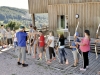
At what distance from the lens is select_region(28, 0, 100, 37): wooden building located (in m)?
13.2

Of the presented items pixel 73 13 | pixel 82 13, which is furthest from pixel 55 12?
pixel 82 13

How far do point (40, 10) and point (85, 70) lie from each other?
10260 mm

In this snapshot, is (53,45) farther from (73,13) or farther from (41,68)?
(73,13)

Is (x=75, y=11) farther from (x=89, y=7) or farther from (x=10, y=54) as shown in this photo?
(x=10, y=54)

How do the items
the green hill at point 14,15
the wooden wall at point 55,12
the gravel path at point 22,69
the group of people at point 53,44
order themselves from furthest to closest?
the green hill at point 14,15 < the wooden wall at point 55,12 < the gravel path at point 22,69 < the group of people at point 53,44

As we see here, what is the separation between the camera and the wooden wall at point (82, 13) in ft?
43.1

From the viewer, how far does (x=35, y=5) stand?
59.3 feet

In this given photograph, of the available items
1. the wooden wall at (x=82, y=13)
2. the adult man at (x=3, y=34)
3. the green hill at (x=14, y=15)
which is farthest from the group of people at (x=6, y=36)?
the green hill at (x=14, y=15)

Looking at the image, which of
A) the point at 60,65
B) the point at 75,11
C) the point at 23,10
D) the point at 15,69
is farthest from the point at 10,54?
the point at 23,10

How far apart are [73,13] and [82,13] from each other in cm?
79

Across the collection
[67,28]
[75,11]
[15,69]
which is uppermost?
[75,11]

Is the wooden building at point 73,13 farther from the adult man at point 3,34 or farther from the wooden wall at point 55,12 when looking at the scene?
the adult man at point 3,34

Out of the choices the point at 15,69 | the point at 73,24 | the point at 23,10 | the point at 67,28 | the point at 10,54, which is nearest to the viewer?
the point at 15,69

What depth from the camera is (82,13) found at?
541 inches
